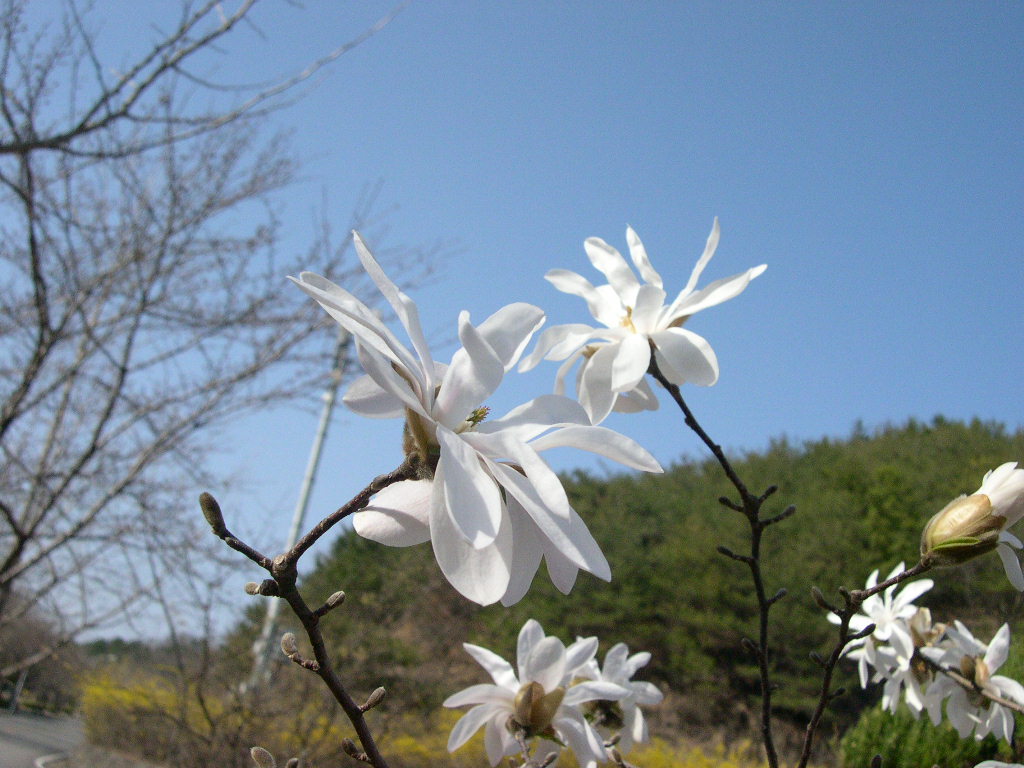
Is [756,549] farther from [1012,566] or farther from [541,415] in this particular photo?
[541,415]

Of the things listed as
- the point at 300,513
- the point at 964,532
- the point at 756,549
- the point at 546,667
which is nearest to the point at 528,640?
the point at 546,667

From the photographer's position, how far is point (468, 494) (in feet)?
1.22

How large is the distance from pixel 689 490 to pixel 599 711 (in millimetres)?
10641

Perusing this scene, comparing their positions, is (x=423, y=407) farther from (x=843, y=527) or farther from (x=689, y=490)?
(x=689, y=490)

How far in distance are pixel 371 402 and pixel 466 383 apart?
0.06 meters

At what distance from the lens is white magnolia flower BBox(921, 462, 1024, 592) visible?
644 millimetres

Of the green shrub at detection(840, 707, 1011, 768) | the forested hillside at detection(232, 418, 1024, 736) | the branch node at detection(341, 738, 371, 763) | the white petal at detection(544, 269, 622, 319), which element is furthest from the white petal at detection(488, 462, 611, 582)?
the forested hillside at detection(232, 418, 1024, 736)

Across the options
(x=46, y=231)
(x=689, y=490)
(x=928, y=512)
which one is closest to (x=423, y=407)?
(x=46, y=231)

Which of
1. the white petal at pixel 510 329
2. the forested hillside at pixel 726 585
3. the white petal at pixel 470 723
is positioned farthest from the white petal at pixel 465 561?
the forested hillside at pixel 726 585

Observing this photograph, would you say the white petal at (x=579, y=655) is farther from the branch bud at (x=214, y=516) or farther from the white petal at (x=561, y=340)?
the branch bud at (x=214, y=516)

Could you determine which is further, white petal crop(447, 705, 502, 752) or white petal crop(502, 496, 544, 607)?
white petal crop(447, 705, 502, 752)

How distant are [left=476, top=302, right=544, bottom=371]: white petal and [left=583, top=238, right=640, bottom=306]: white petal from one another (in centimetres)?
50

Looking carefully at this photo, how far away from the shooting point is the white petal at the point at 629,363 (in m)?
0.81

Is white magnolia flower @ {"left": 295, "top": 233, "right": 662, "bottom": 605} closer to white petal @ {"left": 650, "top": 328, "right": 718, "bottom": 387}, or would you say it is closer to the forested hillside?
white petal @ {"left": 650, "top": 328, "right": 718, "bottom": 387}
